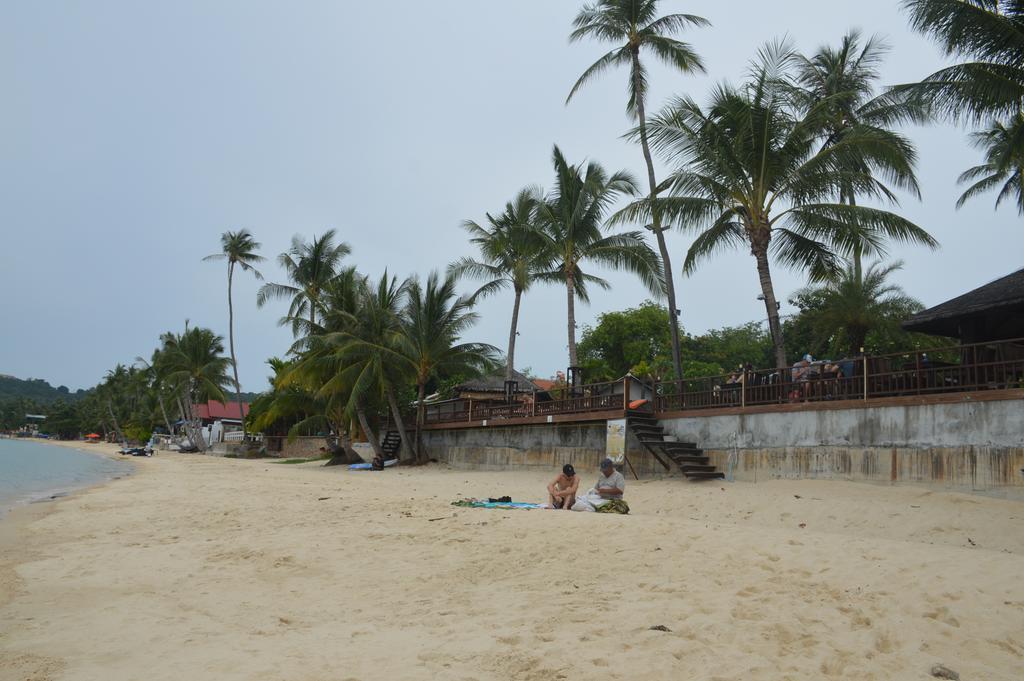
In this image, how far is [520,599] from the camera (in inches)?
222

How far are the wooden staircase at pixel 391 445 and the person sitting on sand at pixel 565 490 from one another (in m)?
17.1

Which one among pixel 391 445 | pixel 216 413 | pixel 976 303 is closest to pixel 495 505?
pixel 976 303

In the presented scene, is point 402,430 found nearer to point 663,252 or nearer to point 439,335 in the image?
point 439,335

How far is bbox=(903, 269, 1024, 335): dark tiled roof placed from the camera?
12.7 m

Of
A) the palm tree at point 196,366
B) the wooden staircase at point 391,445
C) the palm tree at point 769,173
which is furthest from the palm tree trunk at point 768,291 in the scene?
the palm tree at point 196,366

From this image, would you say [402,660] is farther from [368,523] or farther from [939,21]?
[939,21]

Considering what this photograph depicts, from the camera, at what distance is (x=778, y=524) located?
10430 mm

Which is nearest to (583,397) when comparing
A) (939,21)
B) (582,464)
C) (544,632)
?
(582,464)

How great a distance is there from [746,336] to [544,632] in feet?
142

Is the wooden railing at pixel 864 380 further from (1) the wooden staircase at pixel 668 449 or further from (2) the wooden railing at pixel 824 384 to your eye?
(1) the wooden staircase at pixel 668 449

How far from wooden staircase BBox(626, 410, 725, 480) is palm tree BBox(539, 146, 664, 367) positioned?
6.28 m

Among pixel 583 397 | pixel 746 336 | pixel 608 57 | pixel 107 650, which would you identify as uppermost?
pixel 608 57

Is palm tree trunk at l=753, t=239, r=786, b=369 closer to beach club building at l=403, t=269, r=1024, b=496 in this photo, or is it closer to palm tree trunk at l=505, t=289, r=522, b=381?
beach club building at l=403, t=269, r=1024, b=496

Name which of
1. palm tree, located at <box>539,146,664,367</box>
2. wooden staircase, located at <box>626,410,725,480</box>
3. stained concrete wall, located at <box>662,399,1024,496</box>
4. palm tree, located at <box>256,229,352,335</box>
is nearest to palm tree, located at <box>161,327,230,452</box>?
palm tree, located at <box>256,229,352,335</box>
